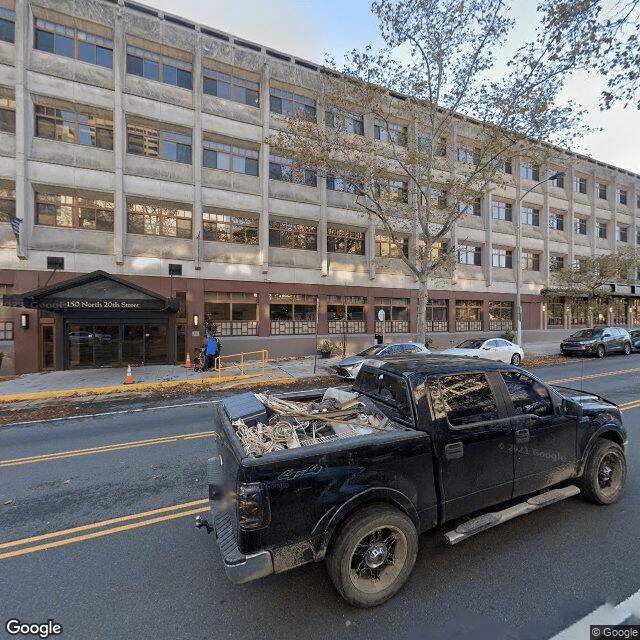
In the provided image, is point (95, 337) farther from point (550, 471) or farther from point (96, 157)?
point (550, 471)

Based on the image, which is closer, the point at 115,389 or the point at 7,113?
the point at 115,389

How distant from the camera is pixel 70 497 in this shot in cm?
498

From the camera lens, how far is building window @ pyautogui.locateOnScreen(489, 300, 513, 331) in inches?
1129

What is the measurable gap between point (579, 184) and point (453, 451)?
137 ft

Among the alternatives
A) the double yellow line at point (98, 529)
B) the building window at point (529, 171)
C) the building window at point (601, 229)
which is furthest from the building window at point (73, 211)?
the building window at point (601, 229)

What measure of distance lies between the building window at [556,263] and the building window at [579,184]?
7.18 meters

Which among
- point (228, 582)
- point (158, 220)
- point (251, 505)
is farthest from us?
point (158, 220)

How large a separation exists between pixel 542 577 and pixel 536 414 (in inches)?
62.9

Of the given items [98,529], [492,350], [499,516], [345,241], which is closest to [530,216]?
[345,241]

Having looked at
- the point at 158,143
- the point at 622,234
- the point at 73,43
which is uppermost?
the point at 73,43

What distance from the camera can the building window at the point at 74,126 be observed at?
56.2 feet

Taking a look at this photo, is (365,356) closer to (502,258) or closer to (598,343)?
(598,343)

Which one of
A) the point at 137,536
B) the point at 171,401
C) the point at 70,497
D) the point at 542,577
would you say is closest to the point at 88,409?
the point at 171,401

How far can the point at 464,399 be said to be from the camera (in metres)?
3.77
